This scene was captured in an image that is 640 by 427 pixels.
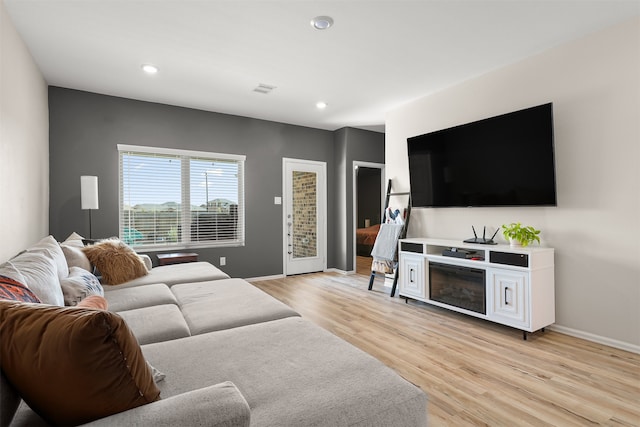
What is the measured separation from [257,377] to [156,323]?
0.88 metres

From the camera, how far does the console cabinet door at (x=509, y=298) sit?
9.32 ft

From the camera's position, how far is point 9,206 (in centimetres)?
243

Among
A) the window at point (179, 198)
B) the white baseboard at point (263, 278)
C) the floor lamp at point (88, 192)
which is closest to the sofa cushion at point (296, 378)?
the floor lamp at point (88, 192)

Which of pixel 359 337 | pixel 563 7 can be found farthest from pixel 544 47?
pixel 359 337

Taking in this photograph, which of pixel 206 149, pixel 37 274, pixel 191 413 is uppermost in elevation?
A: pixel 206 149

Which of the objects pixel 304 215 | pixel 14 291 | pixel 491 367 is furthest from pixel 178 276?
pixel 304 215

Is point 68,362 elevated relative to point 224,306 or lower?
elevated

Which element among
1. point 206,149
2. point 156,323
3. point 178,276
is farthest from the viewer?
point 206,149

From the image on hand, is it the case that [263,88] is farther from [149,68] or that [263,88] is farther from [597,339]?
[597,339]

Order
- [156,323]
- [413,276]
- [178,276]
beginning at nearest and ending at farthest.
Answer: [156,323]
[178,276]
[413,276]

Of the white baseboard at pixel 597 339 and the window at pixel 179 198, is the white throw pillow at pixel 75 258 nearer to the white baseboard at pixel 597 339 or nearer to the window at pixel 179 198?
the window at pixel 179 198

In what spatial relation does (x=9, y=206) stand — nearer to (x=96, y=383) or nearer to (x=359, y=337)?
(x=96, y=383)

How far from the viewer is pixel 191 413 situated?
824 millimetres

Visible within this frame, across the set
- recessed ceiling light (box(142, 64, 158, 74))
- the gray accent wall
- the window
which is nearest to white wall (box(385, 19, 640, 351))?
the gray accent wall
